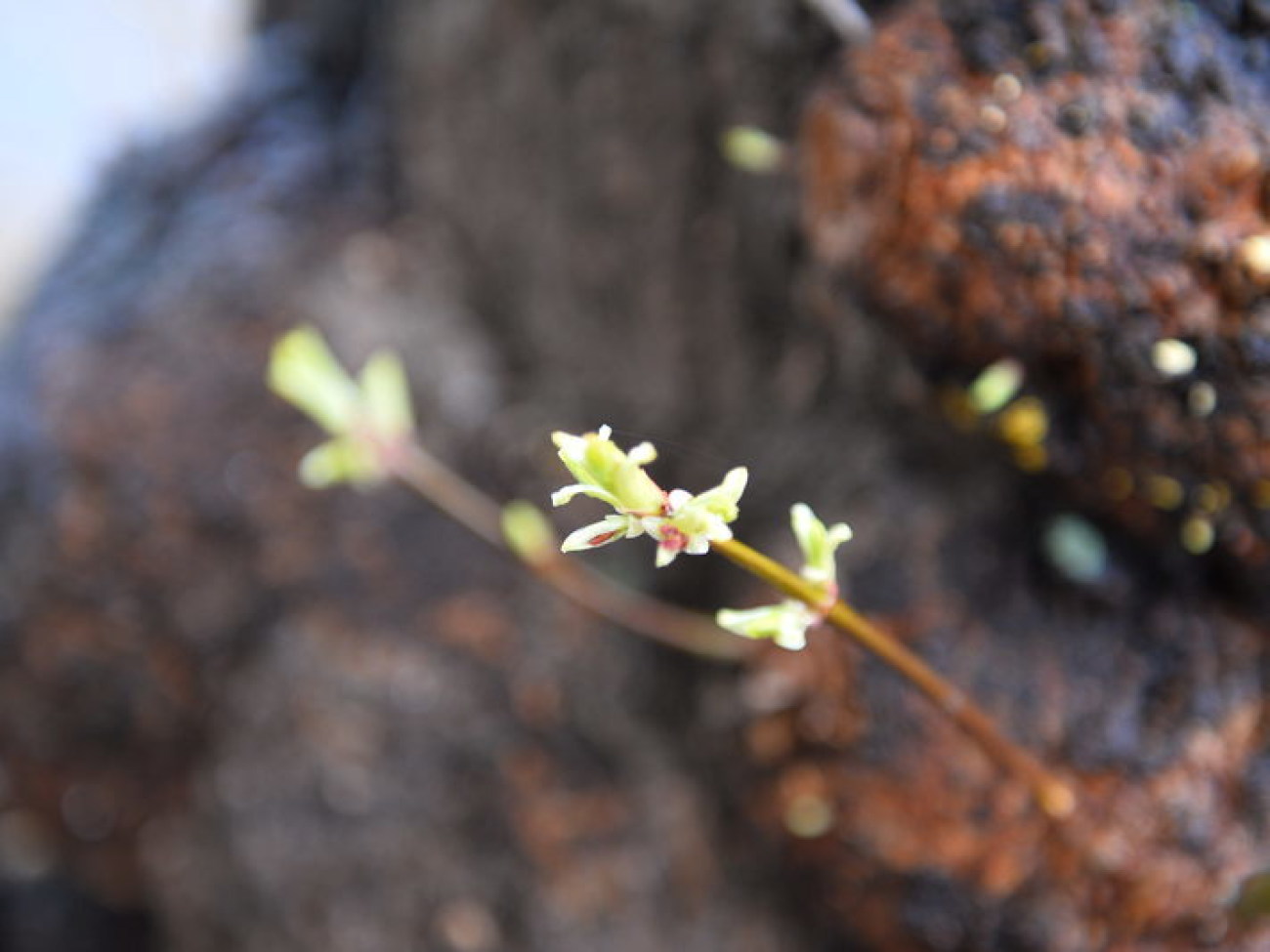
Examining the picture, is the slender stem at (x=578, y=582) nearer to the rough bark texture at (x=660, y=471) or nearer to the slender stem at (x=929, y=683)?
the rough bark texture at (x=660, y=471)

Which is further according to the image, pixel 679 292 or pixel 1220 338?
pixel 679 292

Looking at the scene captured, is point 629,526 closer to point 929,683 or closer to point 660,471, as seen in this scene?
point 929,683

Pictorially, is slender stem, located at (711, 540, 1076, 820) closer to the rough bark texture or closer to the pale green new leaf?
the rough bark texture

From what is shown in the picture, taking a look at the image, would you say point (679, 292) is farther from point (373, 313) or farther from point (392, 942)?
point (392, 942)

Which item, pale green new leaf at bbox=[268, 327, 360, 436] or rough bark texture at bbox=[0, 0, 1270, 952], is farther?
pale green new leaf at bbox=[268, 327, 360, 436]

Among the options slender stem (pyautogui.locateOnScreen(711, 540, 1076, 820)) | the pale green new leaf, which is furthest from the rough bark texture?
the pale green new leaf

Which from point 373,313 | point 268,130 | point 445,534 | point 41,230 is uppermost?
point 268,130

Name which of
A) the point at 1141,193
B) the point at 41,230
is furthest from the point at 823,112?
the point at 41,230

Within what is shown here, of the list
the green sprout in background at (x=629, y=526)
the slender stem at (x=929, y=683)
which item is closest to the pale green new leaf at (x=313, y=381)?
the green sprout in background at (x=629, y=526)
